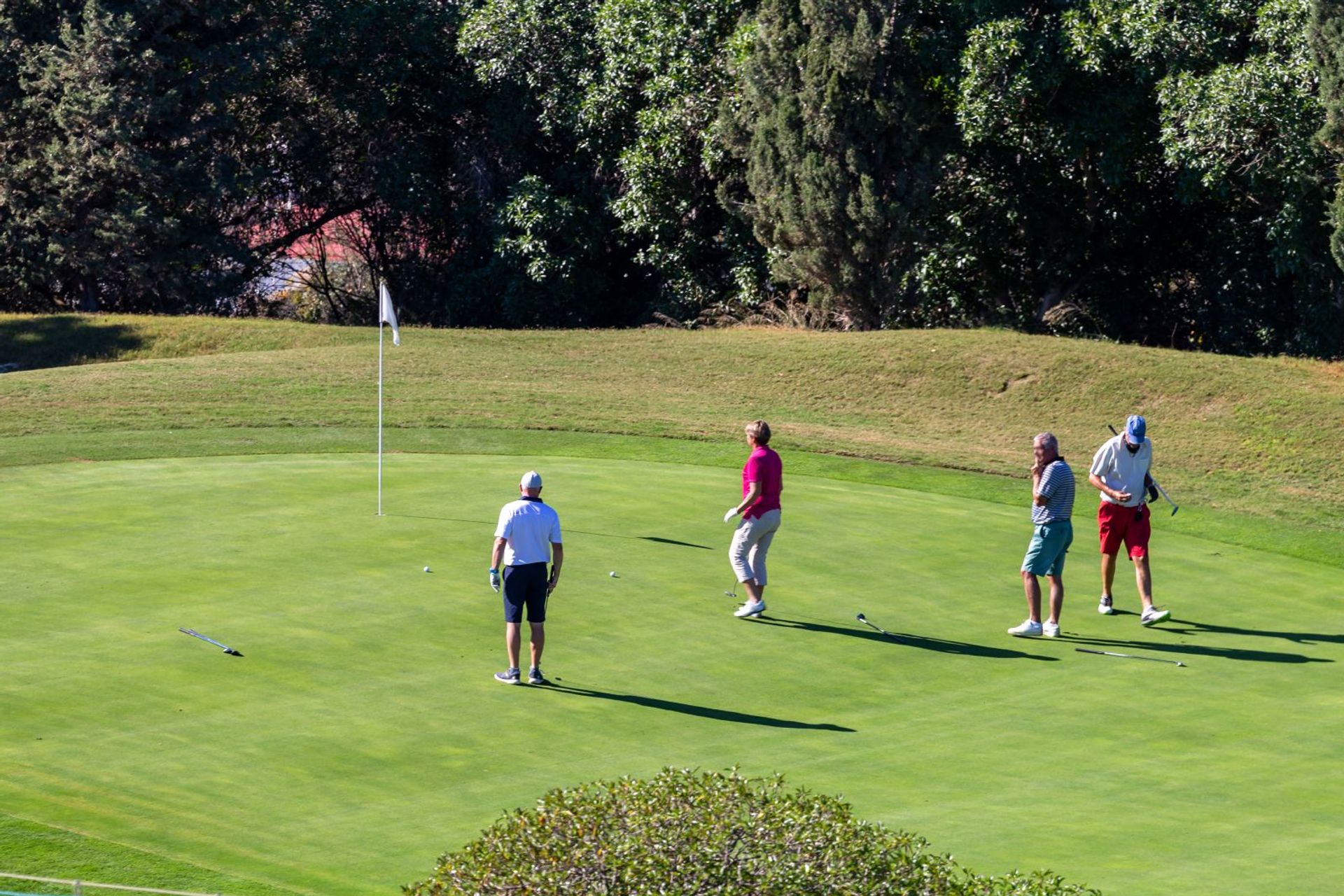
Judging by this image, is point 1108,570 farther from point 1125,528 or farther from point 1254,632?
point 1254,632

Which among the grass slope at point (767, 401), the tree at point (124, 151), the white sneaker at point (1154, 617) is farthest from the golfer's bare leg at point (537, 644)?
the tree at point (124, 151)

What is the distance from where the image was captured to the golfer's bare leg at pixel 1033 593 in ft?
50.1

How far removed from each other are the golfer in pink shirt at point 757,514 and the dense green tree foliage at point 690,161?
20.9 meters

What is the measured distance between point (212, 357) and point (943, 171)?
641 inches

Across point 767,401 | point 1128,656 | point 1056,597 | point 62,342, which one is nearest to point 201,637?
point 1056,597

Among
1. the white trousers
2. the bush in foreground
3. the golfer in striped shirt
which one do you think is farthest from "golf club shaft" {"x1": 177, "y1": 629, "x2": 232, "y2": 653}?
the bush in foreground

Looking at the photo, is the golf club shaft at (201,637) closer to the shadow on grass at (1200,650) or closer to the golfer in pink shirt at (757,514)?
the golfer in pink shirt at (757,514)

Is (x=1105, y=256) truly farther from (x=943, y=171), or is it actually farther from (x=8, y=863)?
(x=8, y=863)

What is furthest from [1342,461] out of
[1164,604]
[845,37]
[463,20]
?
[463,20]

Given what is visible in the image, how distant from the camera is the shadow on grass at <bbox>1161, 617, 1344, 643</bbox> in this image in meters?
15.4

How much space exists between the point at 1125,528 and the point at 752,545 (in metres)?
3.57

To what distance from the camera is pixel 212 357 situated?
34062mm

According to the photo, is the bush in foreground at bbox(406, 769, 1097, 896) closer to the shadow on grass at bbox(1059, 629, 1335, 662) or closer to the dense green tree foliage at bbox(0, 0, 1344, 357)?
the shadow on grass at bbox(1059, 629, 1335, 662)

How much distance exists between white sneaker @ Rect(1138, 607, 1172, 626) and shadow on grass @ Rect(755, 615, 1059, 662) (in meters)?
1.53
